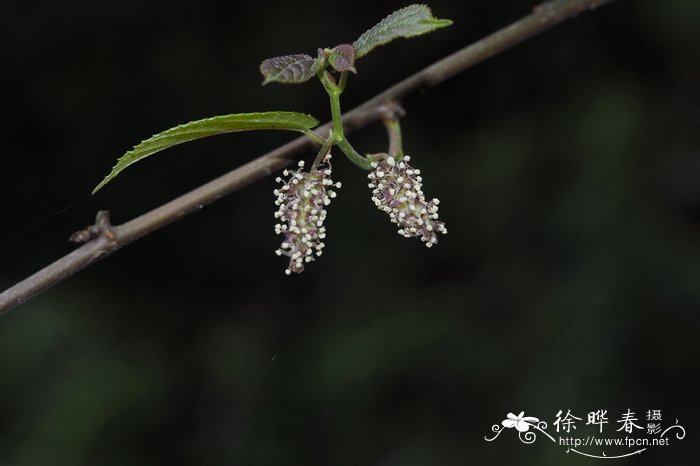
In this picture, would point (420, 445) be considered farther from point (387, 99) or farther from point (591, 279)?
point (387, 99)

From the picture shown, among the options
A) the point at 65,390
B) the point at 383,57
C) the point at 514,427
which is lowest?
the point at 65,390

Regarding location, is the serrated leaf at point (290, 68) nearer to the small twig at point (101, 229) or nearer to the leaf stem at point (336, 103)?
the leaf stem at point (336, 103)

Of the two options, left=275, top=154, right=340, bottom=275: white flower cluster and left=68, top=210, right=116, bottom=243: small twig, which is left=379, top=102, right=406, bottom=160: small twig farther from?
left=68, top=210, right=116, bottom=243: small twig

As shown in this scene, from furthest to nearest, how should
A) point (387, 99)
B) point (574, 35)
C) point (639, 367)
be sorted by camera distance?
point (574, 35) < point (639, 367) < point (387, 99)

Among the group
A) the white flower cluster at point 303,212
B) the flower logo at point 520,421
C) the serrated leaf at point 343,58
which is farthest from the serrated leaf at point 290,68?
the flower logo at point 520,421

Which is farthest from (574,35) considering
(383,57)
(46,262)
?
(46,262)

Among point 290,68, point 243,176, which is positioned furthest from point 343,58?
point 243,176

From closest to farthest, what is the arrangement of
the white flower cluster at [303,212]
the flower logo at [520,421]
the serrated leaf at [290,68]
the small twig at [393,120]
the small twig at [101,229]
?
the serrated leaf at [290,68], the white flower cluster at [303,212], the small twig at [101,229], the small twig at [393,120], the flower logo at [520,421]
